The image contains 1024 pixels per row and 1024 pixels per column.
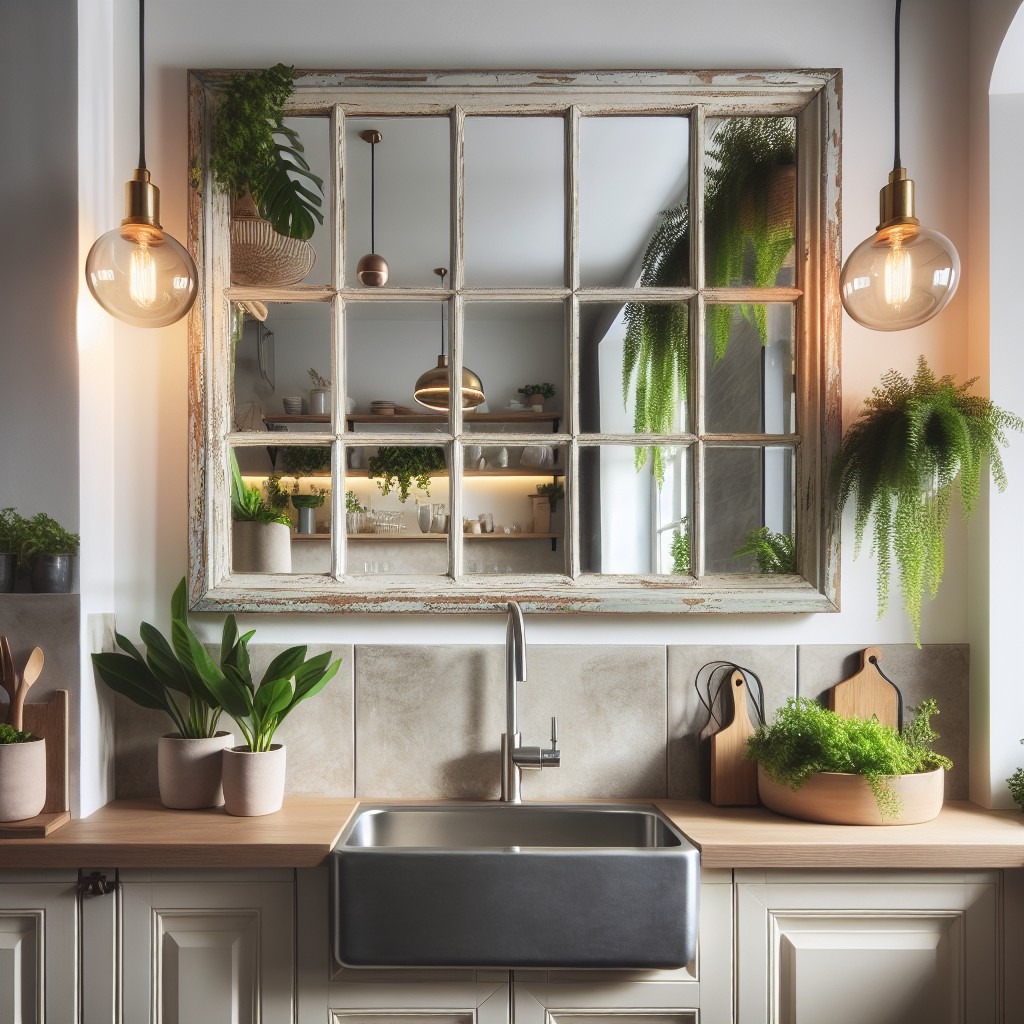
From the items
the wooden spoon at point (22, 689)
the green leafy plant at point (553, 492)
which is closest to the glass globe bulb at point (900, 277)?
the green leafy plant at point (553, 492)

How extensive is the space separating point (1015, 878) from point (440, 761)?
3.63ft

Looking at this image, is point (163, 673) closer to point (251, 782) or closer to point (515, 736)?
point (251, 782)

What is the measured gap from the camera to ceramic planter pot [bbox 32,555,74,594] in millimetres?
1623

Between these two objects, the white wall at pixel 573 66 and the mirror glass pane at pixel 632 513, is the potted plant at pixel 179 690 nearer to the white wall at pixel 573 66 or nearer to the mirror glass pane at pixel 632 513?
the white wall at pixel 573 66

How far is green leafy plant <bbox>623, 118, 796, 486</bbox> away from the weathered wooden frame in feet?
0.10

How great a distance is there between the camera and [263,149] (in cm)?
178

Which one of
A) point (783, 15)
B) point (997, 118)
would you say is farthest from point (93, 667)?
point (997, 118)

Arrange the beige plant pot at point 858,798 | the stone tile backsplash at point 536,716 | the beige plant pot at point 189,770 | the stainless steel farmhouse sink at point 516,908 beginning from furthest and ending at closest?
the stone tile backsplash at point 536,716, the beige plant pot at point 189,770, the beige plant pot at point 858,798, the stainless steel farmhouse sink at point 516,908

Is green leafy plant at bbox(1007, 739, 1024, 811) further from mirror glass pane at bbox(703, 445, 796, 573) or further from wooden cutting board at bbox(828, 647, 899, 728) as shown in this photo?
mirror glass pane at bbox(703, 445, 796, 573)

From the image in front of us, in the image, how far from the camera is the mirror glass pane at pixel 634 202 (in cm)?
188

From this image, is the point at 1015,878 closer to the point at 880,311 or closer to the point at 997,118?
the point at 880,311

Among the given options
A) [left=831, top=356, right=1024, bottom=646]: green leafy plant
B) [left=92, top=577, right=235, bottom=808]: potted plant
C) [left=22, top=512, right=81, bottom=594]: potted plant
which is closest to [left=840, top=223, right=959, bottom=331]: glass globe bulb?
[left=831, top=356, right=1024, bottom=646]: green leafy plant

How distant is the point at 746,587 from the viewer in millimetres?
1832

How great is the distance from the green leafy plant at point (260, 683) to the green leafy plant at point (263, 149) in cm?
87
